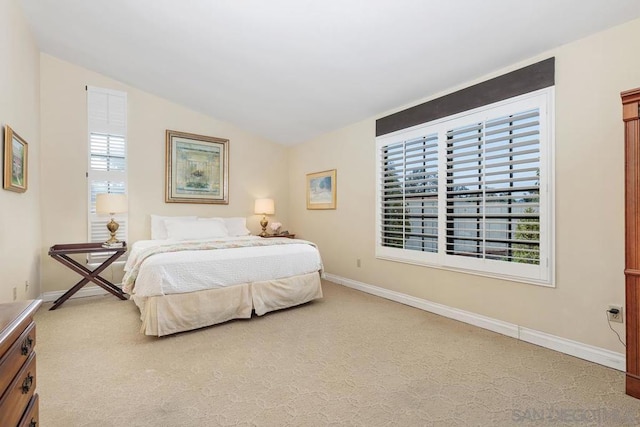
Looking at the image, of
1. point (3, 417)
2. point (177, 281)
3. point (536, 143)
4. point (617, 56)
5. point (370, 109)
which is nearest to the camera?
point (3, 417)

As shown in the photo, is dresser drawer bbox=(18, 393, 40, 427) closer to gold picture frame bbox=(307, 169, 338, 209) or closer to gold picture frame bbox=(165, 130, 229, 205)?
gold picture frame bbox=(165, 130, 229, 205)

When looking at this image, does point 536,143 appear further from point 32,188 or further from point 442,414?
point 32,188

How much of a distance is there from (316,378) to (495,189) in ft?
7.25

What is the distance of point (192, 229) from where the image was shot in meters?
4.38

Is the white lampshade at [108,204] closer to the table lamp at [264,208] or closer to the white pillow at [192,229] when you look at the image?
the white pillow at [192,229]

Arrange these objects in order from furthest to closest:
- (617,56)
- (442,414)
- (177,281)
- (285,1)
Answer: (177,281)
(285,1)
(617,56)
(442,414)

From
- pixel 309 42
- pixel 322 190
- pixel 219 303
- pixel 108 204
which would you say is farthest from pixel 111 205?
pixel 309 42

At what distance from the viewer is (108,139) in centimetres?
424

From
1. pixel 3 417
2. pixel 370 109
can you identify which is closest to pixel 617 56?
pixel 370 109

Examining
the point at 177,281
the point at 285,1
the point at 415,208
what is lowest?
the point at 177,281

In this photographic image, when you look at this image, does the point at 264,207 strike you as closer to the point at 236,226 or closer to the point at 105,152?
the point at 236,226

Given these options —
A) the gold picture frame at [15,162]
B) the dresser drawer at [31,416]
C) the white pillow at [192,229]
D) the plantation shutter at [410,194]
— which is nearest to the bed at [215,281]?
the white pillow at [192,229]

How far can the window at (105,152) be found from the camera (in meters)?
4.12

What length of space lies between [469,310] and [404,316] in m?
0.63
